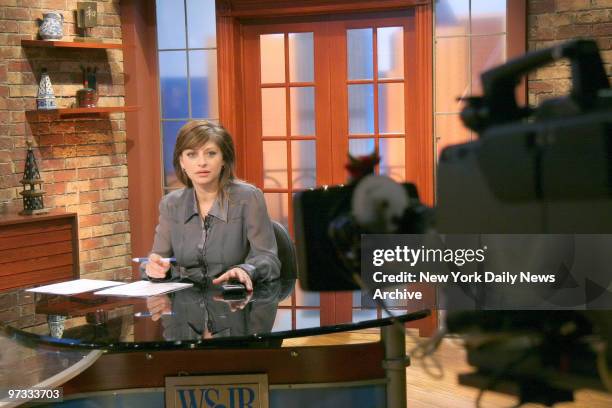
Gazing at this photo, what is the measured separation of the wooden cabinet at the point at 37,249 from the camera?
2074 mm

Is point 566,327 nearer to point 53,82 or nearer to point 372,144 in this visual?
point 372,144

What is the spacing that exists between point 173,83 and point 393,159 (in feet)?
8.08

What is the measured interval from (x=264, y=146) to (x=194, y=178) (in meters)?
1.45

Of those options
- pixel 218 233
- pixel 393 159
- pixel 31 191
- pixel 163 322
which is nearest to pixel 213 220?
pixel 218 233

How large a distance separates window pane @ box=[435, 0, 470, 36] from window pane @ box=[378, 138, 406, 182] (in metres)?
0.05

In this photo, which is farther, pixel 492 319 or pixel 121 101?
pixel 121 101

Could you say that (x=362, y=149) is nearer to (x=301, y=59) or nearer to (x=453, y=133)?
(x=453, y=133)

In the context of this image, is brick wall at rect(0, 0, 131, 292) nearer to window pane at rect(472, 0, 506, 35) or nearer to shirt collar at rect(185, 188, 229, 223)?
shirt collar at rect(185, 188, 229, 223)

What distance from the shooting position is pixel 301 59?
109 inches

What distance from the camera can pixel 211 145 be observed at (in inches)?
47.9

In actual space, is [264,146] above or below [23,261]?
above

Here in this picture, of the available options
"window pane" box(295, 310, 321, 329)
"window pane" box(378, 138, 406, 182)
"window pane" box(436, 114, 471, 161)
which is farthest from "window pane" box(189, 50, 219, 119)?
"window pane" box(436, 114, 471, 161)

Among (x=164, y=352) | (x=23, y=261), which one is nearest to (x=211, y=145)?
(x=164, y=352)

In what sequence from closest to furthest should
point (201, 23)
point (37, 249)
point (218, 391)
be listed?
point (218, 391) < point (37, 249) < point (201, 23)
